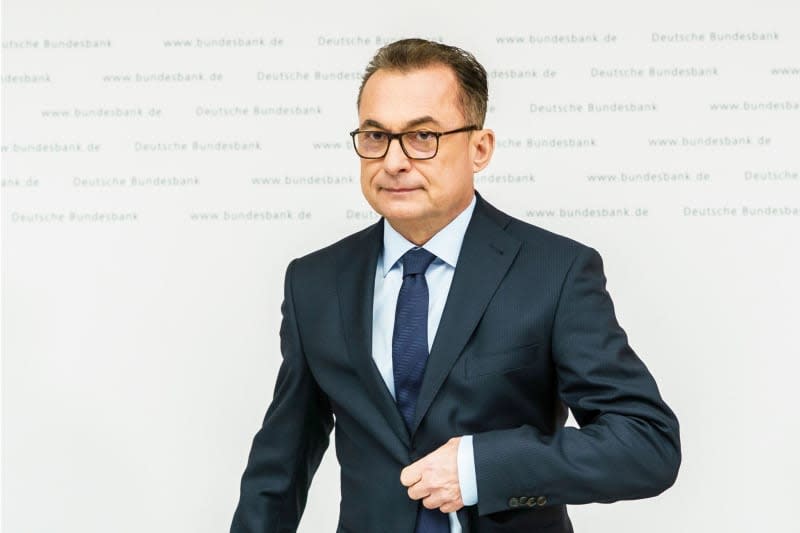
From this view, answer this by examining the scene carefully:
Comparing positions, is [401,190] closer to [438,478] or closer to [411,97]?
[411,97]

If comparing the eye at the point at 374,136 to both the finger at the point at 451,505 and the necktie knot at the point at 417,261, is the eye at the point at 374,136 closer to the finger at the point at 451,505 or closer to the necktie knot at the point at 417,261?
the necktie knot at the point at 417,261

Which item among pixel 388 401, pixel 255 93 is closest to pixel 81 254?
pixel 255 93

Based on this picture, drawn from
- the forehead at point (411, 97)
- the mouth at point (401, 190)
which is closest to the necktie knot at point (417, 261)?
the mouth at point (401, 190)

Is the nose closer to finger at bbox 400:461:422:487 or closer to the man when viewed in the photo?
the man

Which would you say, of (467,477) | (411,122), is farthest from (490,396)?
(411,122)

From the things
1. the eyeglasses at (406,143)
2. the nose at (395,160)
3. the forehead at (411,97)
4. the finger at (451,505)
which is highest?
the forehead at (411,97)

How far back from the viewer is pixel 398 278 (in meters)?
1.71

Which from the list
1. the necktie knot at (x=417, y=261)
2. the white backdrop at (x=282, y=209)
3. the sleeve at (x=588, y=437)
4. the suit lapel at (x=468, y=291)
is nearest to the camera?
the sleeve at (x=588, y=437)

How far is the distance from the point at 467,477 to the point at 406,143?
567mm

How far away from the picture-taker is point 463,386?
155 centimetres

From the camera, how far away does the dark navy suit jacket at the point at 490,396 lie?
144cm

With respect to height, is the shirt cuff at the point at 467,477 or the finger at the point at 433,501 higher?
the shirt cuff at the point at 467,477

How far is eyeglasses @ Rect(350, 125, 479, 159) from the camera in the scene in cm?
159

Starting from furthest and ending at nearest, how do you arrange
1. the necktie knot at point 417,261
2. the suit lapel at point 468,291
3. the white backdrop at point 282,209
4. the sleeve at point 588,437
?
the white backdrop at point 282,209 < the necktie knot at point 417,261 < the suit lapel at point 468,291 < the sleeve at point 588,437
